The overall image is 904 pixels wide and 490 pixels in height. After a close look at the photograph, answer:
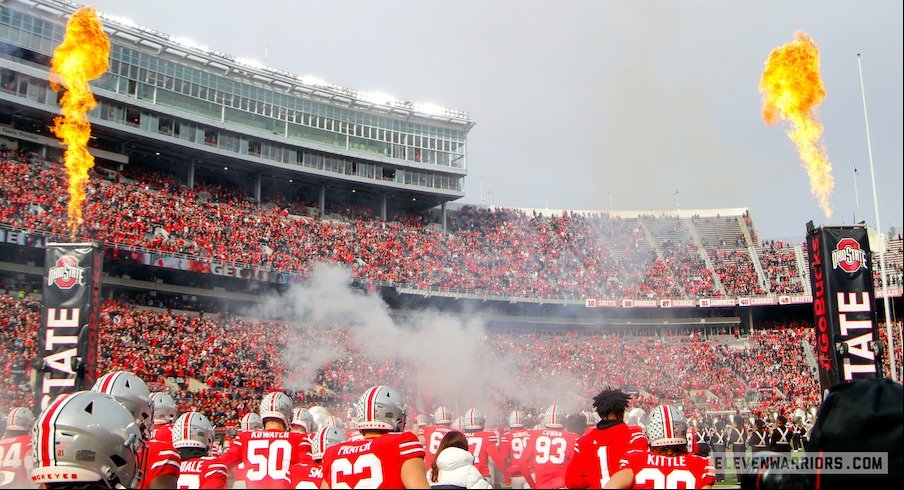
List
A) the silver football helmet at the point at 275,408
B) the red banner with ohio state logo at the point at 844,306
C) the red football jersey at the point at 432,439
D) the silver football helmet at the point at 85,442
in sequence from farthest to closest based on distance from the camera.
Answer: the red banner with ohio state logo at the point at 844,306
the red football jersey at the point at 432,439
the silver football helmet at the point at 275,408
the silver football helmet at the point at 85,442

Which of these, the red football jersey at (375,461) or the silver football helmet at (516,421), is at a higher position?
the red football jersey at (375,461)

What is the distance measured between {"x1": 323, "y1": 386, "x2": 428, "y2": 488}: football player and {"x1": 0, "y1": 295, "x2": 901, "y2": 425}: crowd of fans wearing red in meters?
20.8

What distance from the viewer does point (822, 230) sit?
44.0ft

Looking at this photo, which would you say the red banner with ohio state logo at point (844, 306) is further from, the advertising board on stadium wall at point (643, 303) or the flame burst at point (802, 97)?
the advertising board on stadium wall at point (643, 303)

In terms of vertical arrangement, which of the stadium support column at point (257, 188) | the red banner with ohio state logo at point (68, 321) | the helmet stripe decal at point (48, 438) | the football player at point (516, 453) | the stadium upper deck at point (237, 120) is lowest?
the football player at point (516, 453)

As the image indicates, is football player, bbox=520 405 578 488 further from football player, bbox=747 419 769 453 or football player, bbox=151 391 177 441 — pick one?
football player, bbox=747 419 769 453

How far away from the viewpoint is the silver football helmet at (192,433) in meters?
8.03

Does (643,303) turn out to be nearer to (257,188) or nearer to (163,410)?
(257,188)

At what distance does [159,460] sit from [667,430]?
418 centimetres

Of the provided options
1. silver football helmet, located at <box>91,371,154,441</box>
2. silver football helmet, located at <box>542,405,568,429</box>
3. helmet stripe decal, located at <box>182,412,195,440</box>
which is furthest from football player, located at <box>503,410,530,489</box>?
silver football helmet, located at <box>91,371,154,441</box>

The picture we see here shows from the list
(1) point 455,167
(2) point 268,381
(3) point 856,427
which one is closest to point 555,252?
(1) point 455,167

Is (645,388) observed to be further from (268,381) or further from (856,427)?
(856,427)

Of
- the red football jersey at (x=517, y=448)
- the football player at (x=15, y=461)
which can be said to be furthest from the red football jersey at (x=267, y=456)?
the red football jersey at (x=517, y=448)

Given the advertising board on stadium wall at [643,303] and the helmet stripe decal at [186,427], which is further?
the advertising board on stadium wall at [643,303]
